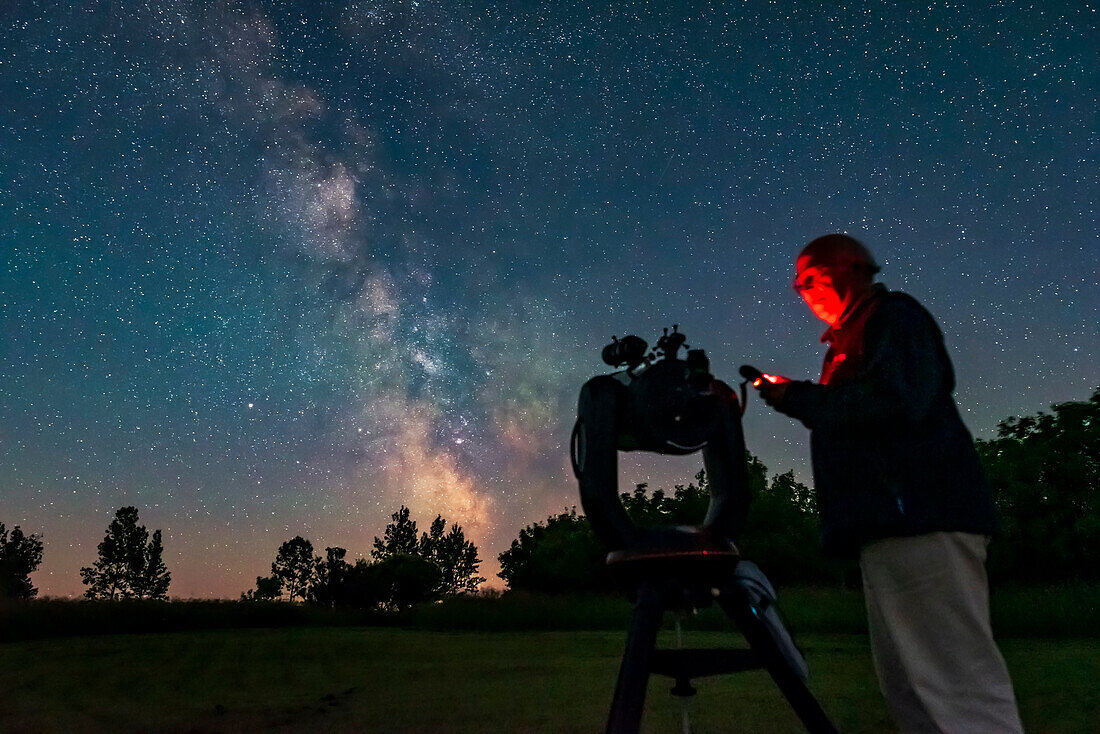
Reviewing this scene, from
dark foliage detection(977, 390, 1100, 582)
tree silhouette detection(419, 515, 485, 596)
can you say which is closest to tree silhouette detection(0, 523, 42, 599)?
tree silhouette detection(419, 515, 485, 596)

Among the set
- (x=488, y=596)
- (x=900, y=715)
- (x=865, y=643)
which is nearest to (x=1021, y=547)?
(x=865, y=643)

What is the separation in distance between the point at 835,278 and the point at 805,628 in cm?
1330

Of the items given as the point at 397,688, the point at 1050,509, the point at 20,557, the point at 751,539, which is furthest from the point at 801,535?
the point at 20,557

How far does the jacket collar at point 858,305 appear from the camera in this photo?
2716mm

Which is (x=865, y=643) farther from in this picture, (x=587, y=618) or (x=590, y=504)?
(x=590, y=504)

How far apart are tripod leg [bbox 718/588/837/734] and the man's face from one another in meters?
1.46

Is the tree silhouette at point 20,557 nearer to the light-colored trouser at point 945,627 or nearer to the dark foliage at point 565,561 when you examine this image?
the dark foliage at point 565,561

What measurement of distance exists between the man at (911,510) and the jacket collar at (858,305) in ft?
0.20

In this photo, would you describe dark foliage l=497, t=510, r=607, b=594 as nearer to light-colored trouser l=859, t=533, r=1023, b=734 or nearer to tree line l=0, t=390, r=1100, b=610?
tree line l=0, t=390, r=1100, b=610

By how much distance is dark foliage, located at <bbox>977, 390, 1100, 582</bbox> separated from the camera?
801 inches

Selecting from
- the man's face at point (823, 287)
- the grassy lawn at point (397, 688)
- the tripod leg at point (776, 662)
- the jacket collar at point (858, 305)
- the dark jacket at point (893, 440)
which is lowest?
the grassy lawn at point (397, 688)

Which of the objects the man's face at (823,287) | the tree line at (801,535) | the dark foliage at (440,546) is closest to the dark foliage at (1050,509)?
the tree line at (801,535)

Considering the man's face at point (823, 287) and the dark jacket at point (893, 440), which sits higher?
the man's face at point (823, 287)

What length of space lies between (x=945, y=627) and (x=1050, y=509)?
23927 millimetres
